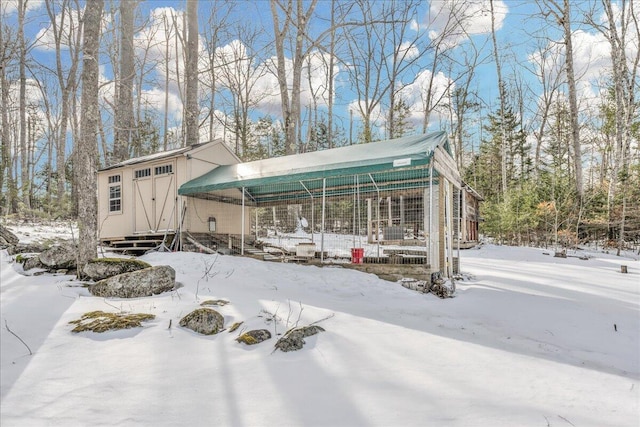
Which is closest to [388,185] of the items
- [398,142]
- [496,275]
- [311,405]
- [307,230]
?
[398,142]

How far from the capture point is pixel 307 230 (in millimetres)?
14992

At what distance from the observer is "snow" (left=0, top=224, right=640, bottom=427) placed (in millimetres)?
2193

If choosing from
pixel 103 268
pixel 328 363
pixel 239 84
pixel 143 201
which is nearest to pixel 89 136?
pixel 103 268

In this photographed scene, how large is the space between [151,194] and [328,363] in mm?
9738

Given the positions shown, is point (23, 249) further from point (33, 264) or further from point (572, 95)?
point (572, 95)

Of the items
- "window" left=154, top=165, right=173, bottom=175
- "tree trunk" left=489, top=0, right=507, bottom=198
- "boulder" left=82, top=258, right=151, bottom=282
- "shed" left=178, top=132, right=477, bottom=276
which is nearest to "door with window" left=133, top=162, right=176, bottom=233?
"window" left=154, top=165, right=173, bottom=175

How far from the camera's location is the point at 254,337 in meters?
3.41

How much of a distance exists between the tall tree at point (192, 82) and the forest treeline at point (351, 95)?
0.16ft

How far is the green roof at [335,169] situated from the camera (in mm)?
6430

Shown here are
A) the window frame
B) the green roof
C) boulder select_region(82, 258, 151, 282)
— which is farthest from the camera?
the window frame

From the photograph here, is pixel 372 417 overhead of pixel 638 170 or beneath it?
beneath

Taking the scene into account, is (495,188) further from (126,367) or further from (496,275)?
(126,367)

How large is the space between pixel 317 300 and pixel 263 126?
24.7 meters

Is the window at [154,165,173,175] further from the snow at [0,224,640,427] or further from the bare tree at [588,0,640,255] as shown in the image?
the bare tree at [588,0,640,255]
